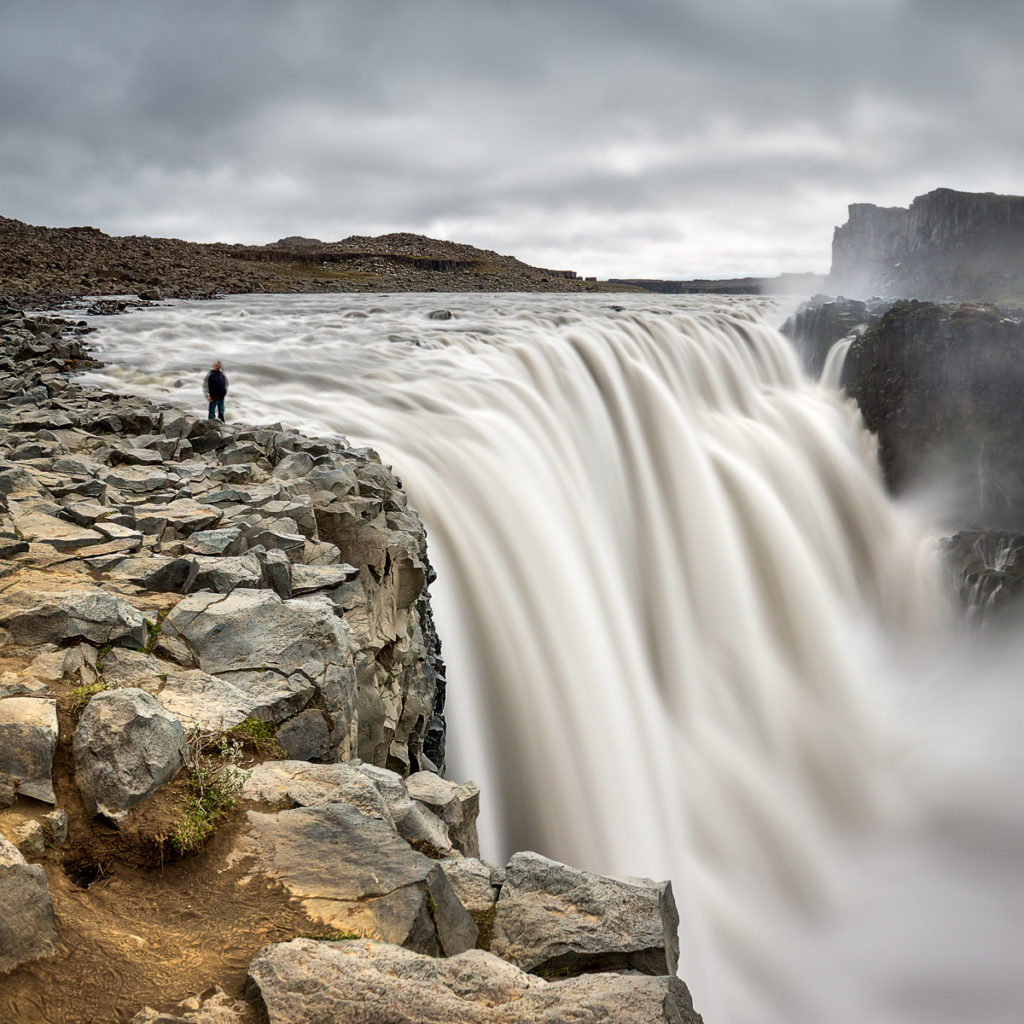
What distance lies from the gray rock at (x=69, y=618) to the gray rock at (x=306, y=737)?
1.14m

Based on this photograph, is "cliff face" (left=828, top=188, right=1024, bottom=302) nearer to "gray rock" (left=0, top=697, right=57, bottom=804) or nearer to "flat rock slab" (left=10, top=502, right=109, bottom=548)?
"flat rock slab" (left=10, top=502, right=109, bottom=548)

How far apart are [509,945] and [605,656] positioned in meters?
7.30

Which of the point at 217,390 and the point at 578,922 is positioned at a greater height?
the point at 217,390

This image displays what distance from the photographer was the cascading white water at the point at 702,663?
919cm

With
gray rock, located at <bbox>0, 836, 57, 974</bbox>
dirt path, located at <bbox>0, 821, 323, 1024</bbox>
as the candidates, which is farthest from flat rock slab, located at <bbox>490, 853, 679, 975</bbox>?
gray rock, located at <bbox>0, 836, 57, 974</bbox>

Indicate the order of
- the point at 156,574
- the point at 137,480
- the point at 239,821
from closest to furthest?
the point at 239,821, the point at 156,574, the point at 137,480

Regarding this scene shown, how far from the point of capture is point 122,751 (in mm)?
3877

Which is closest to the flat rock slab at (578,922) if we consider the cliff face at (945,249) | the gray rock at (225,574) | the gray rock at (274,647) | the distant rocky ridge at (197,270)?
the gray rock at (274,647)

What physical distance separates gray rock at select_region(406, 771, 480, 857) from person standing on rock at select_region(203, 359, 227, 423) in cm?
865

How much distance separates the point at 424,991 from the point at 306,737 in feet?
7.31

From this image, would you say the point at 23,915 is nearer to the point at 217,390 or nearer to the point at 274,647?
the point at 274,647

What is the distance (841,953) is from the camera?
30.3 ft

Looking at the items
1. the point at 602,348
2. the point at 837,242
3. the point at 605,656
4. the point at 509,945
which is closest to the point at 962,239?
the point at 837,242

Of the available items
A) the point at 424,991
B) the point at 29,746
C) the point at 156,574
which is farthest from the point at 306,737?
the point at 424,991
